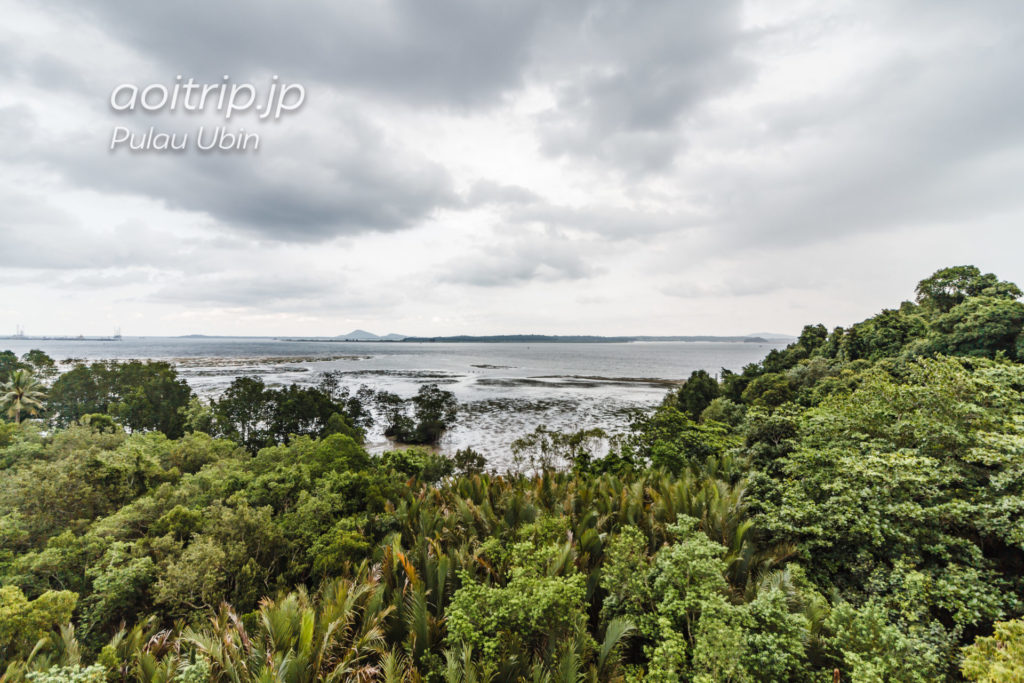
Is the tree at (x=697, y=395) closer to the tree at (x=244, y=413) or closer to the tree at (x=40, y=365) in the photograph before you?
the tree at (x=244, y=413)

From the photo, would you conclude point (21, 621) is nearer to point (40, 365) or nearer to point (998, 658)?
point (998, 658)

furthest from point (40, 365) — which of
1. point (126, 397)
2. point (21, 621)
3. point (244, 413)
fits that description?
point (21, 621)

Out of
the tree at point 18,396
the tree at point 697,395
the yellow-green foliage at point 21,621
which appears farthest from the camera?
the tree at point 697,395

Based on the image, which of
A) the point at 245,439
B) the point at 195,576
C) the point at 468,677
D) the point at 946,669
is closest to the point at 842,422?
the point at 946,669

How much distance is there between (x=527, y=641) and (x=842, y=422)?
8635 millimetres

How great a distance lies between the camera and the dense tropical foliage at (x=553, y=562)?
4.92m

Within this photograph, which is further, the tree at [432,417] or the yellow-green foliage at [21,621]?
the tree at [432,417]

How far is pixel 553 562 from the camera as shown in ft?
21.4

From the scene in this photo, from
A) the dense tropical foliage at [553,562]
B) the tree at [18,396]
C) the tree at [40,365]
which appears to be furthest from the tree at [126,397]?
the dense tropical foliage at [553,562]

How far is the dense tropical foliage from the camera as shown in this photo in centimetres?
492

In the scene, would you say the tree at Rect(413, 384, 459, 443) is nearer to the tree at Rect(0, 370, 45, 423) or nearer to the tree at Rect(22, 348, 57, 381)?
the tree at Rect(0, 370, 45, 423)

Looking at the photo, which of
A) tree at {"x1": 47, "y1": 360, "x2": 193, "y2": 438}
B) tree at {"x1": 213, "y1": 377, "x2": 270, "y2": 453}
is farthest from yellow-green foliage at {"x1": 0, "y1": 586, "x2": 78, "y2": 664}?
tree at {"x1": 47, "y1": 360, "x2": 193, "y2": 438}

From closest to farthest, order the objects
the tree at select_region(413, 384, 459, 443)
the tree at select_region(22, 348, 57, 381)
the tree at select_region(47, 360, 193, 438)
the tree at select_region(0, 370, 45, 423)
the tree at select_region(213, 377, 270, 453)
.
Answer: the tree at select_region(0, 370, 45, 423), the tree at select_region(213, 377, 270, 453), the tree at select_region(47, 360, 193, 438), the tree at select_region(413, 384, 459, 443), the tree at select_region(22, 348, 57, 381)

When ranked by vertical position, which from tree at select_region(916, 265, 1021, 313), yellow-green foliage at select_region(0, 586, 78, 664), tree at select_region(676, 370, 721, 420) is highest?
tree at select_region(916, 265, 1021, 313)
